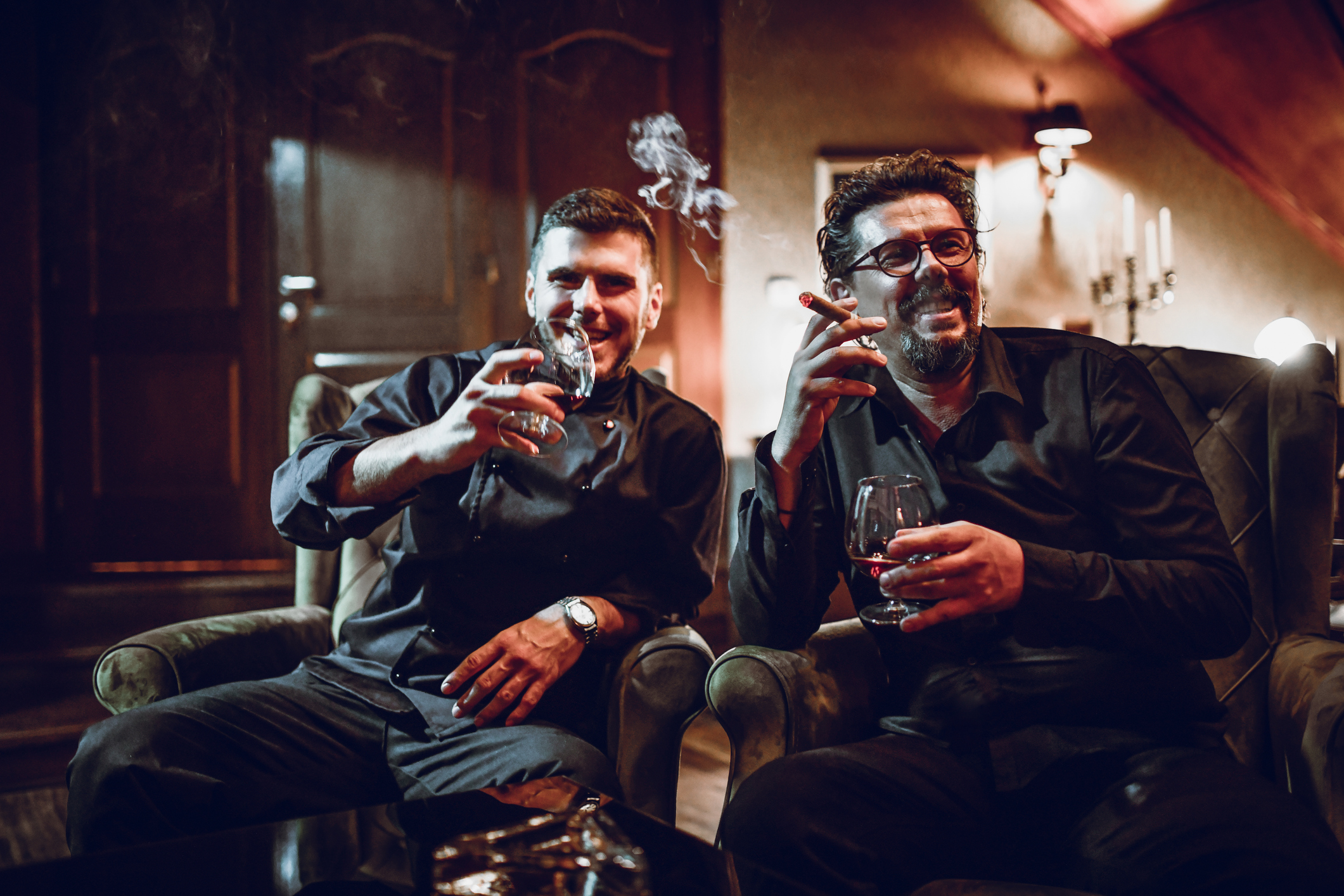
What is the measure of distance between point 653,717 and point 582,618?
0.72 ft

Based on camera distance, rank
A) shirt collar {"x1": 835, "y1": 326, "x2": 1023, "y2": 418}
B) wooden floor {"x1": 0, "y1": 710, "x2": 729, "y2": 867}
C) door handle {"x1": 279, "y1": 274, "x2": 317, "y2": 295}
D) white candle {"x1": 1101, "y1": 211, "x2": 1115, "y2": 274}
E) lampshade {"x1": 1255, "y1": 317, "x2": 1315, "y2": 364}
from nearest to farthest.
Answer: shirt collar {"x1": 835, "y1": 326, "x2": 1023, "y2": 418}, wooden floor {"x1": 0, "y1": 710, "x2": 729, "y2": 867}, door handle {"x1": 279, "y1": 274, "x2": 317, "y2": 295}, lampshade {"x1": 1255, "y1": 317, "x2": 1315, "y2": 364}, white candle {"x1": 1101, "y1": 211, "x2": 1115, "y2": 274}

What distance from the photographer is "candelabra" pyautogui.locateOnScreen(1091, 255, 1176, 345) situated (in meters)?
4.04

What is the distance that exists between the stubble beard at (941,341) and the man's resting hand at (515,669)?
835 millimetres

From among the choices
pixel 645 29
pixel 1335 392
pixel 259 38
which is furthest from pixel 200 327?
pixel 1335 392

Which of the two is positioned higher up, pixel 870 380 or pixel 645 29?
pixel 645 29

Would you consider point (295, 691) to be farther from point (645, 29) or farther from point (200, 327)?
point (645, 29)

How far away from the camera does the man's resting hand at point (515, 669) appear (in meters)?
1.57

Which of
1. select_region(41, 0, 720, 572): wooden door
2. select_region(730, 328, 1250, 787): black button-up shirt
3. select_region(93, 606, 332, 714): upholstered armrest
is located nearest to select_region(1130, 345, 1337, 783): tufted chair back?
select_region(730, 328, 1250, 787): black button-up shirt

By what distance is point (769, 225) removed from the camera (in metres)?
4.53

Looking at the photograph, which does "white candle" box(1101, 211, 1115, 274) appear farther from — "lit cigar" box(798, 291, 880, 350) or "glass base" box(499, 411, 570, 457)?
"glass base" box(499, 411, 570, 457)

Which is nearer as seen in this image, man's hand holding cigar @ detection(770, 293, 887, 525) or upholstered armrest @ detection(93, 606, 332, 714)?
man's hand holding cigar @ detection(770, 293, 887, 525)

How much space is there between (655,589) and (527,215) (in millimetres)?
2936

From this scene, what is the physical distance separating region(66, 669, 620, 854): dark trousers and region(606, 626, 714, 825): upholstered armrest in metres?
0.09

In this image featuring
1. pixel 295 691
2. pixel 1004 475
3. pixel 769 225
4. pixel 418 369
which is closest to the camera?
pixel 1004 475
